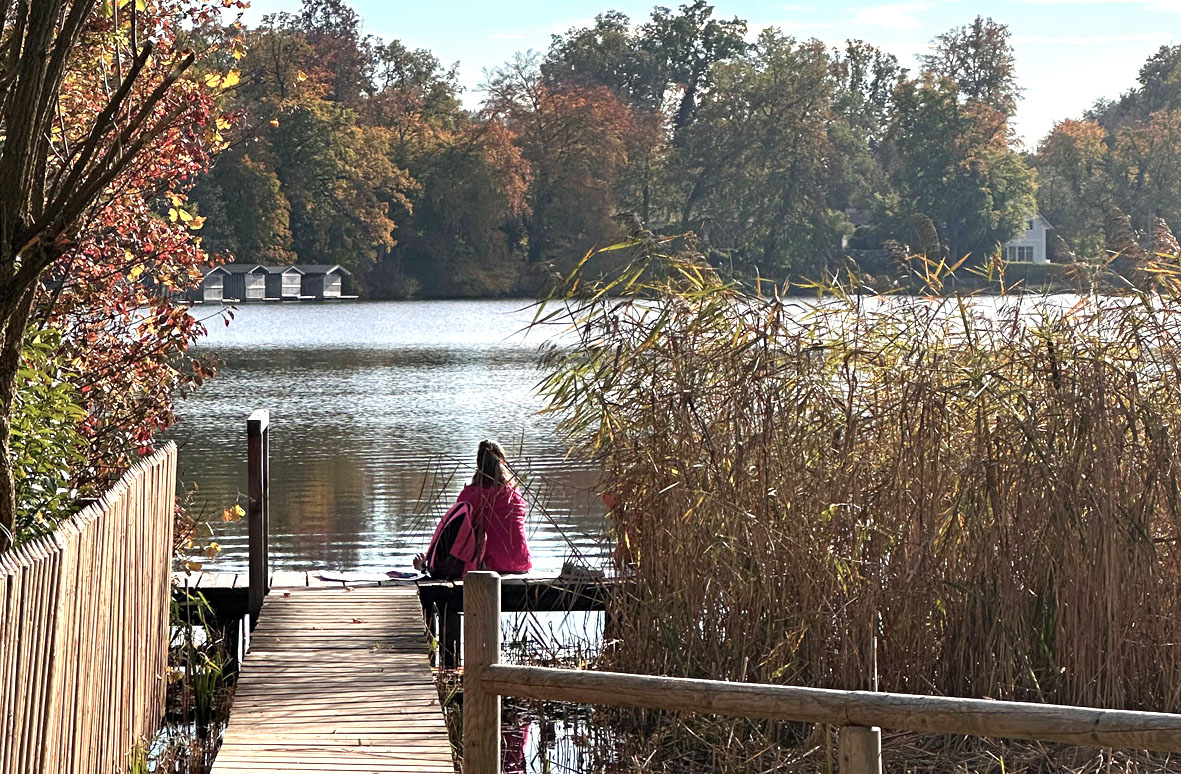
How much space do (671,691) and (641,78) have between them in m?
82.3

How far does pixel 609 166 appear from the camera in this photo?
2719 inches

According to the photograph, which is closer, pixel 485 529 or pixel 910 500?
pixel 910 500

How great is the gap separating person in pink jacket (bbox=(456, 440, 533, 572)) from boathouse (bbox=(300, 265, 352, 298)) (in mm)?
58480

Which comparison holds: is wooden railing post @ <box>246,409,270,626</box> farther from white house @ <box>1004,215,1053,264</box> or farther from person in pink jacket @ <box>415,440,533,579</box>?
white house @ <box>1004,215,1053,264</box>

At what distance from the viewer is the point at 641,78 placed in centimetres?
8388

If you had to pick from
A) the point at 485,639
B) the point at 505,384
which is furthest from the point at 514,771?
the point at 505,384

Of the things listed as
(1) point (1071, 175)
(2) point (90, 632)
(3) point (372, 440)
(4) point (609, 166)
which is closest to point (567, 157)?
(4) point (609, 166)

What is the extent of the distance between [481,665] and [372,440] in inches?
677

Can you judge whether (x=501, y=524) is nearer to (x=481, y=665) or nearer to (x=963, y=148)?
(x=481, y=665)

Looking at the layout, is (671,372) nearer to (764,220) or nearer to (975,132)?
(764,220)

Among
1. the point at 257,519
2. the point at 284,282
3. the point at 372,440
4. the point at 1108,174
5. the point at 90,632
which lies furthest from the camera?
the point at 1108,174

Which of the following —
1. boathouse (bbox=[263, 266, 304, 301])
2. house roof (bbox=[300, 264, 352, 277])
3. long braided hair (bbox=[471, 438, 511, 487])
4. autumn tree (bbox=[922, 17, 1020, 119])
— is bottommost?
long braided hair (bbox=[471, 438, 511, 487])

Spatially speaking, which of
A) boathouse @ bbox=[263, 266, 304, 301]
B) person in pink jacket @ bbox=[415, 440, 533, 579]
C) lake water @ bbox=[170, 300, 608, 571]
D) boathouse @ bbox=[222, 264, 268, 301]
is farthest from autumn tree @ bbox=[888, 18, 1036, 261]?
person in pink jacket @ bbox=[415, 440, 533, 579]

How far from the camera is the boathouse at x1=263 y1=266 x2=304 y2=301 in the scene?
6662cm
